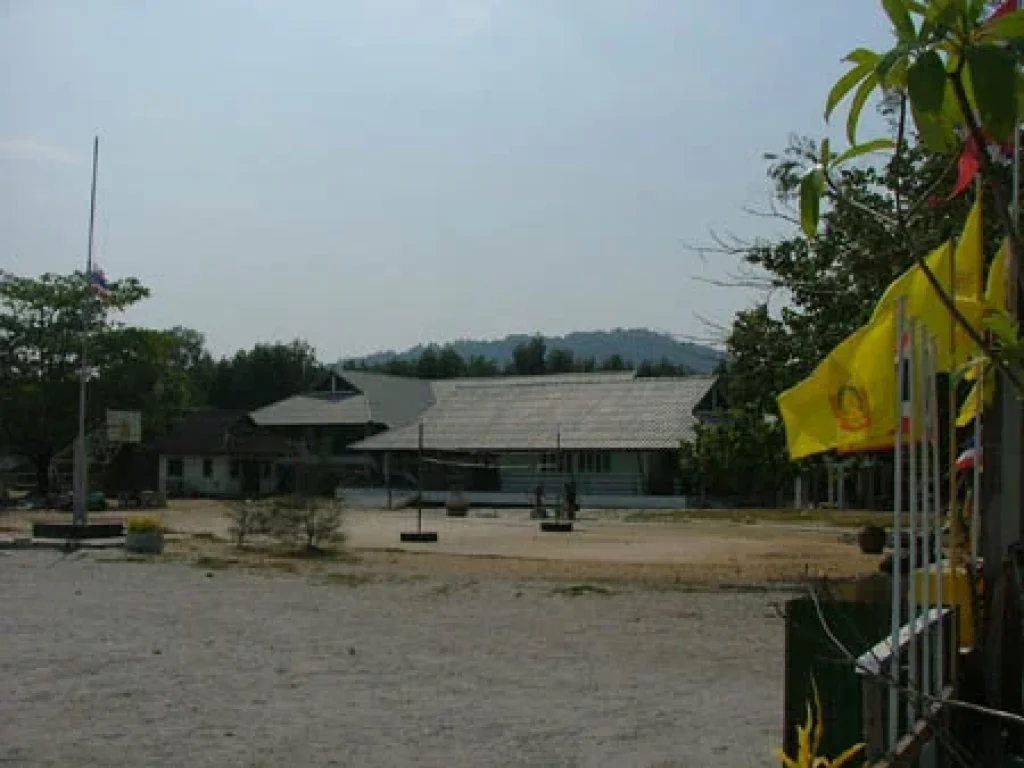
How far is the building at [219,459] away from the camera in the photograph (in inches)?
2744

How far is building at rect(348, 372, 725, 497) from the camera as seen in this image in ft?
199

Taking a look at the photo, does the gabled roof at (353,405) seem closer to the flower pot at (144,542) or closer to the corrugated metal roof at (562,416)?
the corrugated metal roof at (562,416)

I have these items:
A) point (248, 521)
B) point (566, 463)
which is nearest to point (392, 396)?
point (566, 463)

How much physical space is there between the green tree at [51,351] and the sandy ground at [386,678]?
41.9 metres

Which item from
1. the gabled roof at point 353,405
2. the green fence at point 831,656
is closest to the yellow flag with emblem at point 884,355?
the green fence at point 831,656

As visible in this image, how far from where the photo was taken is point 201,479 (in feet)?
231

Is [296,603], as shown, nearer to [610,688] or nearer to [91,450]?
[610,688]

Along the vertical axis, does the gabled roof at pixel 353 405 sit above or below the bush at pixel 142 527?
above

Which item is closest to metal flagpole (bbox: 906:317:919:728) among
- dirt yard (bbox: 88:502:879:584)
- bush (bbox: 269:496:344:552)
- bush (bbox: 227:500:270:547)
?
dirt yard (bbox: 88:502:879:584)

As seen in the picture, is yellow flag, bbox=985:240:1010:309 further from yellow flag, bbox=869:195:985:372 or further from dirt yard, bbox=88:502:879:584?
dirt yard, bbox=88:502:879:584

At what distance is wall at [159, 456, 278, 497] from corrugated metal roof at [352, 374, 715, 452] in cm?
844

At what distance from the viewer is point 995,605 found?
4586 millimetres

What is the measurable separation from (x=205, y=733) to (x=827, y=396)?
4955 millimetres

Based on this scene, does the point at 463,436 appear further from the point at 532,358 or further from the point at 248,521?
the point at 532,358
